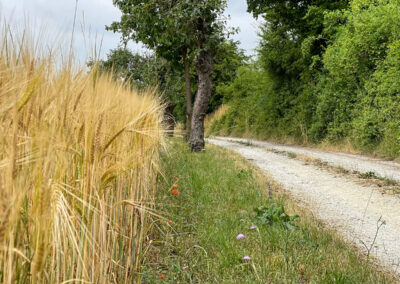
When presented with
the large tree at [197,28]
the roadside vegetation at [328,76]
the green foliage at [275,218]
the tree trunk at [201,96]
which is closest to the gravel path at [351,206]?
the green foliage at [275,218]

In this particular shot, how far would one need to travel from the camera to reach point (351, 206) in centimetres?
371

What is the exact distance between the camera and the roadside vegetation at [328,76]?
828cm

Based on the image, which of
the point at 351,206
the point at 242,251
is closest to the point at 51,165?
the point at 242,251

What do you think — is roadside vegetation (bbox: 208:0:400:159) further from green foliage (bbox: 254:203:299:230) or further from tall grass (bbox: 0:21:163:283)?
tall grass (bbox: 0:21:163:283)

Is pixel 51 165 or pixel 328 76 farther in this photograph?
pixel 328 76

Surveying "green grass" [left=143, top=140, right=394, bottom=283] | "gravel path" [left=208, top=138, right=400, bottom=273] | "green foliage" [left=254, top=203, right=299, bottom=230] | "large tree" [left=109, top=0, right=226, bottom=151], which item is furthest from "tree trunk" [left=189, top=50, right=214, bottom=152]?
"green foliage" [left=254, top=203, right=299, bottom=230]

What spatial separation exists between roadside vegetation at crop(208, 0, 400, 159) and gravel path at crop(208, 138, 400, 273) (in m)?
3.00

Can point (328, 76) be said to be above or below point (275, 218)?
above

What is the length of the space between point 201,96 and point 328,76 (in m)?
5.35

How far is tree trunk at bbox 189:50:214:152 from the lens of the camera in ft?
29.0

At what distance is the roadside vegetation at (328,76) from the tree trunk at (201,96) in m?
2.90

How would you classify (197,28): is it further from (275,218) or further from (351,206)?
(275,218)

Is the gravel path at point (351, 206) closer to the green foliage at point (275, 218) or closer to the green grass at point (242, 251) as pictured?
the green grass at point (242, 251)

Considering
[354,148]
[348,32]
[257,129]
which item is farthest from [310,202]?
[257,129]
